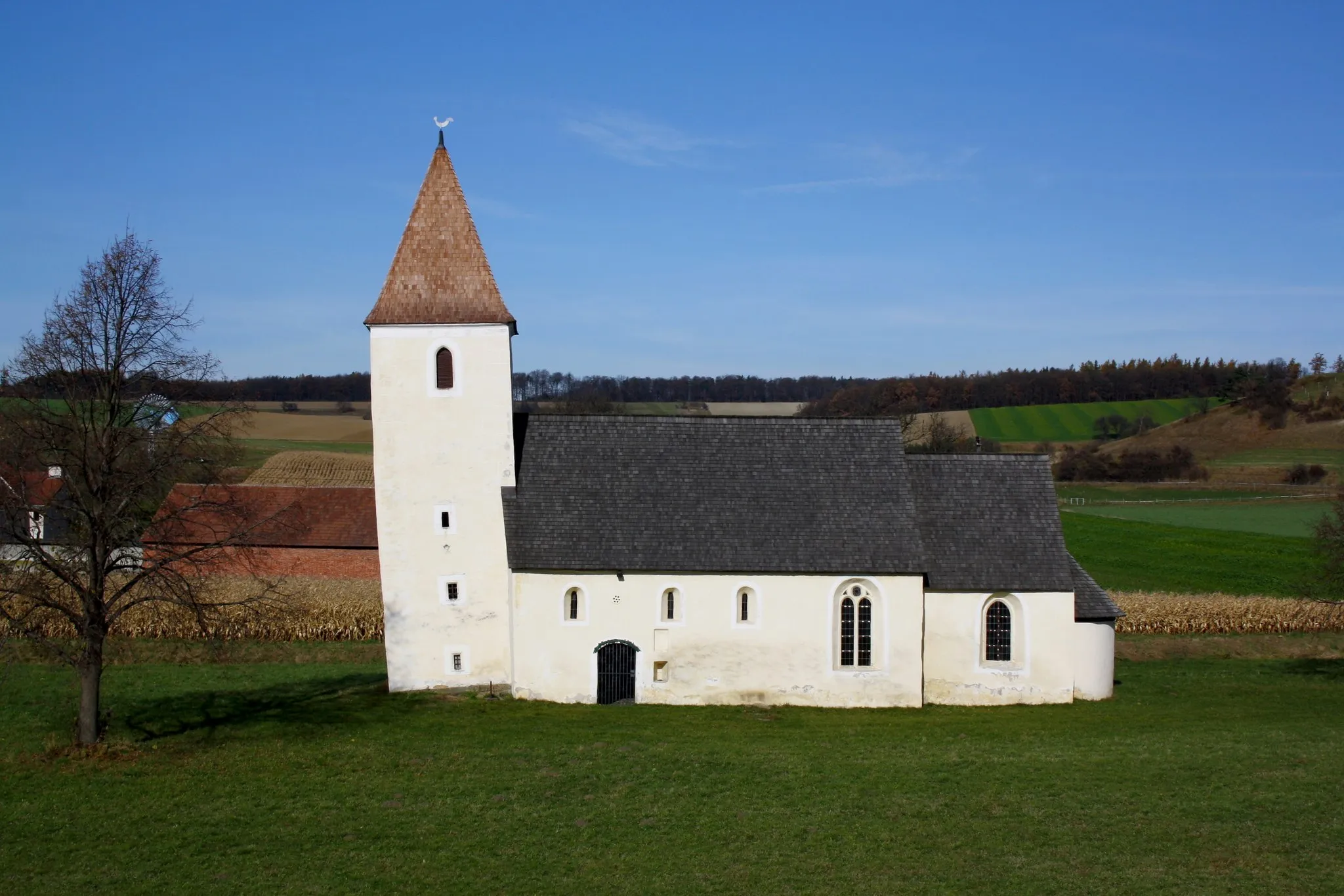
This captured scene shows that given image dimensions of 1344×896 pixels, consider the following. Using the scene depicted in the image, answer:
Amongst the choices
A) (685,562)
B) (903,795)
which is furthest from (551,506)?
(903,795)

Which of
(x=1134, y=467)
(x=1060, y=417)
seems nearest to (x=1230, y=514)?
(x=1134, y=467)

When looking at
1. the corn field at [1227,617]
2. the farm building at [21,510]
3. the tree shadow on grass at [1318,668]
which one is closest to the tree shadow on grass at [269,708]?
the farm building at [21,510]

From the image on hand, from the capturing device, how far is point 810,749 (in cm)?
2459

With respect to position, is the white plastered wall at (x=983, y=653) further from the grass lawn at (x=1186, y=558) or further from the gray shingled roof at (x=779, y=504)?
the grass lawn at (x=1186, y=558)

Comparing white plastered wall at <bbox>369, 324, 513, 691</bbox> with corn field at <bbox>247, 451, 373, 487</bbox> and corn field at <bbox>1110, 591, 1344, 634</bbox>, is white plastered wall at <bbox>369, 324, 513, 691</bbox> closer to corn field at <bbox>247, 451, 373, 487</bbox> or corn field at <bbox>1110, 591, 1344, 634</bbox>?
corn field at <bbox>1110, 591, 1344, 634</bbox>

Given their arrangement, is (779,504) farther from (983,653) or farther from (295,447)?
(295,447)

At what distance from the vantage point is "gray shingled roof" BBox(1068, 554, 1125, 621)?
97.2 ft

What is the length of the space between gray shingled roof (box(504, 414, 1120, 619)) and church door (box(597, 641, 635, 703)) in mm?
2240

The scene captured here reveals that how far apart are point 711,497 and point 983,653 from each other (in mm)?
8484

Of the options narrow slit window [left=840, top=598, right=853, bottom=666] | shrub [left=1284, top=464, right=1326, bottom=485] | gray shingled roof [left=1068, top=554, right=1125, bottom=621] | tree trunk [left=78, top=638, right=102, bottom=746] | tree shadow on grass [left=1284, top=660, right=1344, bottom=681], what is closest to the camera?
tree trunk [left=78, top=638, right=102, bottom=746]

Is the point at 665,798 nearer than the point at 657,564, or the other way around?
the point at 665,798

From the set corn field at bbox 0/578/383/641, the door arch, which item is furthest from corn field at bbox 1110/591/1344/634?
corn field at bbox 0/578/383/641

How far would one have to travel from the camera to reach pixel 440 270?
97.3 feet

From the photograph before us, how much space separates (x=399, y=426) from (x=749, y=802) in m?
14.4
